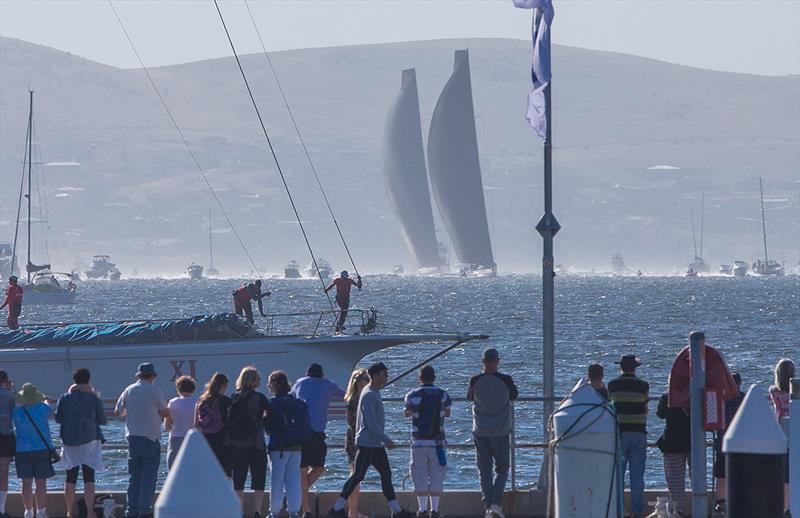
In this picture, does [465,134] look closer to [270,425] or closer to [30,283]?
[30,283]

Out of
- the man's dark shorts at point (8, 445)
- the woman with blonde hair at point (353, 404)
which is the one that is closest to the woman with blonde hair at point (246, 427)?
the woman with blonde hair at point (353, 404)

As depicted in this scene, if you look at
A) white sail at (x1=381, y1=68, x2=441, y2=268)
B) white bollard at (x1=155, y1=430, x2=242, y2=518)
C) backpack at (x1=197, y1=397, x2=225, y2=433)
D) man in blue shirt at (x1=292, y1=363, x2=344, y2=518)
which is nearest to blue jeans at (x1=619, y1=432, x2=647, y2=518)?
man in blue shirt at (x1=292, y1=363, x2=344, y2=518)

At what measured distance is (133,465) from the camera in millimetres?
13047

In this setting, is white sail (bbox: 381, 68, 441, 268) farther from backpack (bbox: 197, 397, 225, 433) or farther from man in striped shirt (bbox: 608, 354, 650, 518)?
backpack (bbox: 197, 397, 225, 433)

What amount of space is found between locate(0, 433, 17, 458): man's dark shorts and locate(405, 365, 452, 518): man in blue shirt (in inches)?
122

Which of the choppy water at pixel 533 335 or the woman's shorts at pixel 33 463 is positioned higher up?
the choppy water at pixel 533 335

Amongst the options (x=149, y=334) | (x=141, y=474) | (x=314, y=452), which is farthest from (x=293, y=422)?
(x=149, y=334)

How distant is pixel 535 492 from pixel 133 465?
321cm

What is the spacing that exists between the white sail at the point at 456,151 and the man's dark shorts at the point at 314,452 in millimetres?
111933

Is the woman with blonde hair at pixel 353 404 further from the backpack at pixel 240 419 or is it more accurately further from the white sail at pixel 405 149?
the white sail at pixel 405 149

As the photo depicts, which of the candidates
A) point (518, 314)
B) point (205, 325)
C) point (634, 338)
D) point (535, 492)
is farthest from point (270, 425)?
point (518, 314)

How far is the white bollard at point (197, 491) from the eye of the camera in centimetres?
699

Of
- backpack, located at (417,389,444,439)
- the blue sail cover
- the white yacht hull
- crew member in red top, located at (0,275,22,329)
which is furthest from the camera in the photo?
crew member in red top, located at (0,275,22,329)

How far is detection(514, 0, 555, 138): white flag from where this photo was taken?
15336mm
